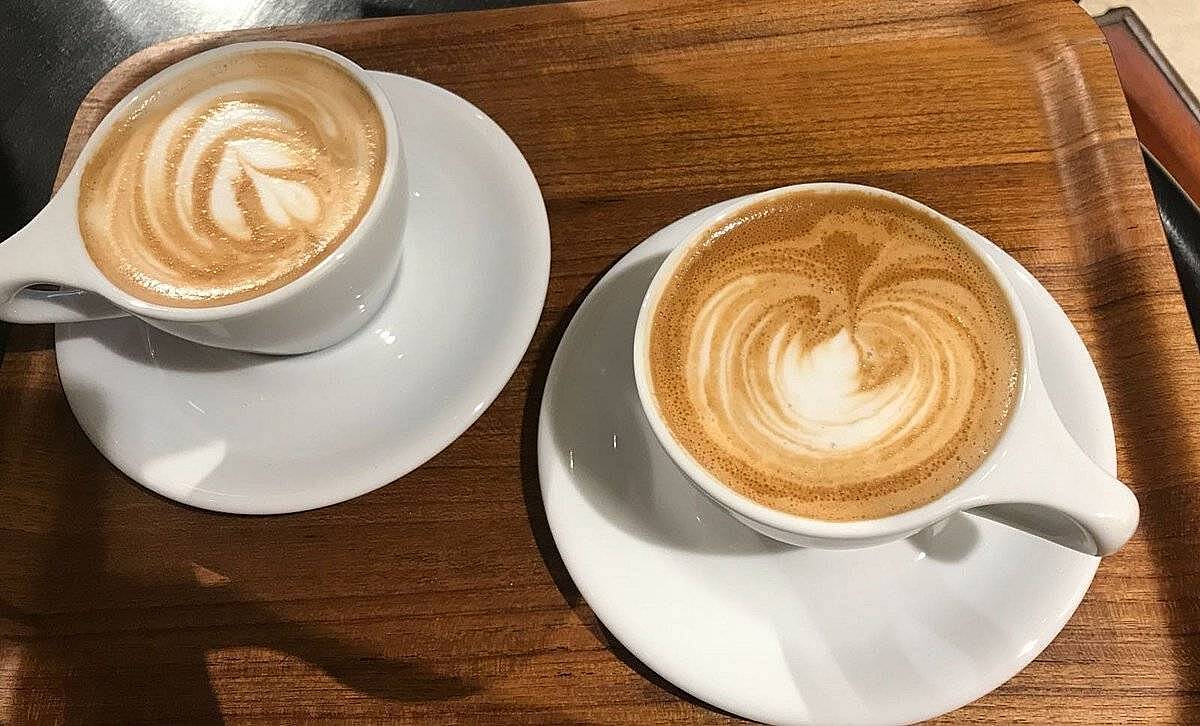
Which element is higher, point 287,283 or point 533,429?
point 287,283

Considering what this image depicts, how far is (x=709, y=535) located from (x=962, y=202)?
49 centimetres

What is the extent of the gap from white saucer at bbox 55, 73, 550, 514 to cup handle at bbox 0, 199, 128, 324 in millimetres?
74

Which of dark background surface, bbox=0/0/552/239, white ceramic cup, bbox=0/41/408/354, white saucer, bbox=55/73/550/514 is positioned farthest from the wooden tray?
dark background surface, bbox=0/0/552/239

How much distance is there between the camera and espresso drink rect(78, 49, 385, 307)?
0.87 meters

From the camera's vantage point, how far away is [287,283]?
847mm

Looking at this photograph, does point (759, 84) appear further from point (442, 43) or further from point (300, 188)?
point (300, 188)

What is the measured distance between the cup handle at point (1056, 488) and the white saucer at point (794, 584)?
112 mm

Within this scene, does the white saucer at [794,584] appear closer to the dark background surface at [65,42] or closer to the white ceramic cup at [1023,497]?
the white ceramic cup at [1023,497]

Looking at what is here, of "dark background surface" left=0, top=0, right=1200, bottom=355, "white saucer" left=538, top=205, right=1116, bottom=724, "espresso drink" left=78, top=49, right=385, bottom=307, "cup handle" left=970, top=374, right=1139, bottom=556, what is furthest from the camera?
"dark background surface" left=0, top=0, right=1200, bottom=355

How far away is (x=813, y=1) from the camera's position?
1142 mm

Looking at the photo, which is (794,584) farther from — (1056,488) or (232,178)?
(232,178)

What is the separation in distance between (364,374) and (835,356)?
0.48 meters

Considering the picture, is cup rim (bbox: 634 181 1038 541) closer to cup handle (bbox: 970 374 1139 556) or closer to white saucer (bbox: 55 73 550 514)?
cup handle (bbox: 970 374 1139 556)

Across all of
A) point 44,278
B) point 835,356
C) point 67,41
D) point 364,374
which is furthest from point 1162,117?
point 67,41
